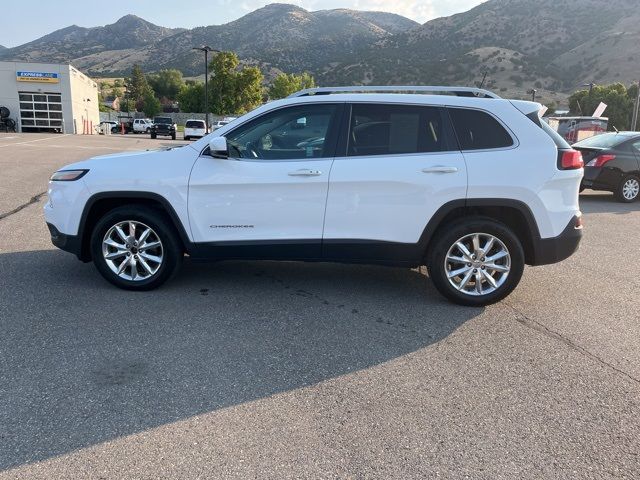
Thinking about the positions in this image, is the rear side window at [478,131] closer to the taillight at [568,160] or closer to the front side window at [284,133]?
the taillight at [568,160]

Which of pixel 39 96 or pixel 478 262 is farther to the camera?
pixel 39 96

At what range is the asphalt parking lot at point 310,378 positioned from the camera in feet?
8.91

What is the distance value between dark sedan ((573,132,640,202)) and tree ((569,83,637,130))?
154 ft

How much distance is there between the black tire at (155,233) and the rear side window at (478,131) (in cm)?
278

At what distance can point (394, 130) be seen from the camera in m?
4.80

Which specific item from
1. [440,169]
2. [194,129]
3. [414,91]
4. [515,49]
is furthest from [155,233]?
[515,49]

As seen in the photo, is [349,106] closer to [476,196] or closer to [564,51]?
[476,196]

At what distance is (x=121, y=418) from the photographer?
3002 mm

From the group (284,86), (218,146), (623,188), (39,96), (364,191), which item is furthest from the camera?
(284,86)

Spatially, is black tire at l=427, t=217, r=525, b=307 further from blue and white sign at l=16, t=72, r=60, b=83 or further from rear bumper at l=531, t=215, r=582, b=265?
blue and white sign at l=16, t=72, r=60, b=83

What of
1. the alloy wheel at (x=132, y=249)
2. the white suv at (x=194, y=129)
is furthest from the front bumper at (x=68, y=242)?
the white suv at (x=194, y=129)

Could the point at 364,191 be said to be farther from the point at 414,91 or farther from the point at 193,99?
the point at 193,99

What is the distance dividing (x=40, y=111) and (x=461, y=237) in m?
55.4

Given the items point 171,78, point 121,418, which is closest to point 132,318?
point 121,418
